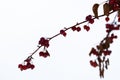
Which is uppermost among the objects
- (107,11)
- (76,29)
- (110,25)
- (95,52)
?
(76,29)

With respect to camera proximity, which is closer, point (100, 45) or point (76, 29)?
point (100, 45)

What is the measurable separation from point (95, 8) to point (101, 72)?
393mm

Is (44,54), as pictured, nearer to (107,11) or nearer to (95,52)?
(95,52)

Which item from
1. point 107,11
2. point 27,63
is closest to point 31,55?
point 27,63

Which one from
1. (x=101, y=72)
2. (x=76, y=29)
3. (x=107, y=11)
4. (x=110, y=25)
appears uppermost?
(x=76, y=29)

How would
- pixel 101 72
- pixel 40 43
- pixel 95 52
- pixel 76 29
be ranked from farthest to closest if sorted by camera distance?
pixel 76 29, pixel 40 43, pixel 95 52, pixel 101 72

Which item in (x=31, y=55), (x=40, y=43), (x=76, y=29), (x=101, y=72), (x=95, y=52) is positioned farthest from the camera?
(x=76, y=29)

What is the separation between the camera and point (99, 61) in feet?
4.10

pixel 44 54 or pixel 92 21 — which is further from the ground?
pixel 92 21

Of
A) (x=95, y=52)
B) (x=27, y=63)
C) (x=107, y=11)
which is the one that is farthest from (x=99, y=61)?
(x=27, y=63)

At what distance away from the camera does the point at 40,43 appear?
1559mm

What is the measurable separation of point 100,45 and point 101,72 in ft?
0.56

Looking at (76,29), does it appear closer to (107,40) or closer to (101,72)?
(107,40)

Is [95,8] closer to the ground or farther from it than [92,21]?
closer to the ground
